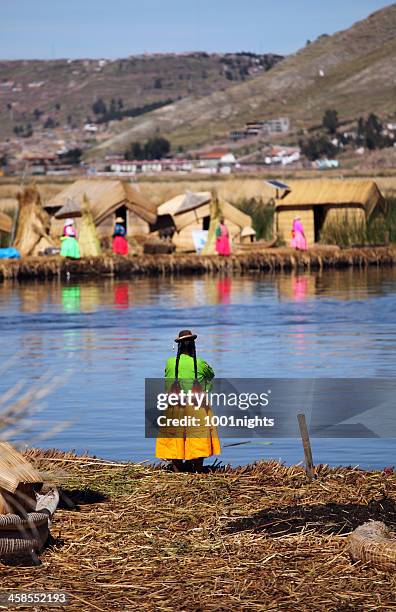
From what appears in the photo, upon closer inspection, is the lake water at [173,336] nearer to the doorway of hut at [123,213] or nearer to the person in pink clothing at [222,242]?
the person in pink clothing at [222,242]

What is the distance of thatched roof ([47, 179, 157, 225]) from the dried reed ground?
3738 centimetres

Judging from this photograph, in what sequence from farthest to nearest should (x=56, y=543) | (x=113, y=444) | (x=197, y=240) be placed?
(x=197, y=240) → (x=113, y=444) → (x=56, y=543)

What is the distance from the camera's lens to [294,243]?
41969 mm

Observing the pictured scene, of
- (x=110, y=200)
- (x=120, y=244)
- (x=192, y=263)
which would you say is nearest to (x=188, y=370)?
(x=192, y=263)

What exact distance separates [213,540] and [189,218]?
39.9 meters

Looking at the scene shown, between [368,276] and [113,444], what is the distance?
26722mm

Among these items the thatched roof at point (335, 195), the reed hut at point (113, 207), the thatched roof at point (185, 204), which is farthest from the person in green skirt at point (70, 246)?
the thatched roof at point (335, 195)

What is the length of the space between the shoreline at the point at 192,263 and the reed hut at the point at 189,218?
358 cm

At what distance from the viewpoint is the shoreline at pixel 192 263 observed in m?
39.0

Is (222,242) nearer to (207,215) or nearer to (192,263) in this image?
(192,263)

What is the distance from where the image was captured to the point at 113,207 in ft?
152

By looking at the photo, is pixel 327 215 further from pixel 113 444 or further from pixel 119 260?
pixel 113 444

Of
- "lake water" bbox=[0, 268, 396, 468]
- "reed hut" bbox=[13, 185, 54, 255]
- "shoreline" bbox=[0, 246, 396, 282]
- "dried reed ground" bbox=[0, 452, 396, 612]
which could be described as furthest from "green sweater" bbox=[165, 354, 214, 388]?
"reed hut" bbox=[13, 185, 54, 255]

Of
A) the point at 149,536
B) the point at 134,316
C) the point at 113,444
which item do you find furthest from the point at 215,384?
the point at 134,316
